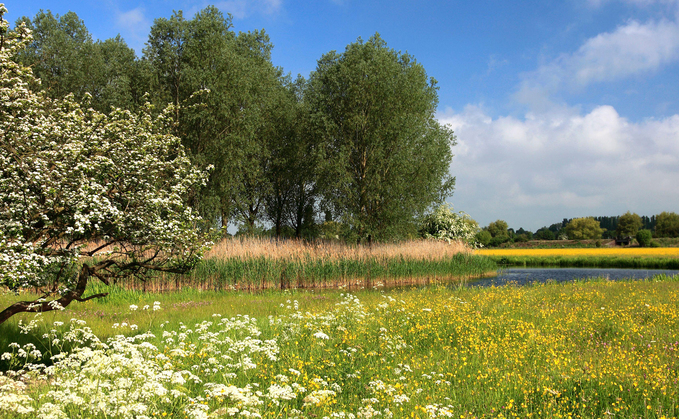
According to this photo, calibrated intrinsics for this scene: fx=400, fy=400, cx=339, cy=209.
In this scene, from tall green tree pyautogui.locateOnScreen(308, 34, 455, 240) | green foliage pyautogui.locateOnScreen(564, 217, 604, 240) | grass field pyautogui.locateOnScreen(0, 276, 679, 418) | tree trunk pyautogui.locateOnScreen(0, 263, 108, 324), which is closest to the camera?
grass field pyautogui.locateOnScreen(0, 276, 679, 418)

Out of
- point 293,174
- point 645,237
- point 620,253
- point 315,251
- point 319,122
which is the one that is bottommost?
point 620,253

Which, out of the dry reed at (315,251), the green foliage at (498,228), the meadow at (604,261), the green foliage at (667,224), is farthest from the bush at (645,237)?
the green foliage at (498,228)

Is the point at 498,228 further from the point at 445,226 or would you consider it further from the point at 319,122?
the point at 319,122

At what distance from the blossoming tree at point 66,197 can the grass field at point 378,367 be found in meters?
1.22

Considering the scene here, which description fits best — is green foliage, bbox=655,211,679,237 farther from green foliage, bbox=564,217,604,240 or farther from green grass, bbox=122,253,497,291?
green grass, bbox=122,253,497,291

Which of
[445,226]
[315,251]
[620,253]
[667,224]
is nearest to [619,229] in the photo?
[667,224]

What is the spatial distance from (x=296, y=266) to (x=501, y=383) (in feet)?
54.9

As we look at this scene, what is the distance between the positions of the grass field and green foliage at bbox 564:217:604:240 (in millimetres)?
102278

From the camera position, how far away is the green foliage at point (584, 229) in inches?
3915

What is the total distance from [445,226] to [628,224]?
7164 centimetres

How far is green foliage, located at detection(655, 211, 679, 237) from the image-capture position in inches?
3403

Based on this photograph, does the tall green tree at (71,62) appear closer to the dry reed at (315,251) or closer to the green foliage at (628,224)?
the dry reed at (315,251)

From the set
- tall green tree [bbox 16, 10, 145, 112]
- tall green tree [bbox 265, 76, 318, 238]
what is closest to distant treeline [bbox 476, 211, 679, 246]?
tall green tree [bbox 265, 76, 318, 238]

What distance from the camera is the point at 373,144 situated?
28.0m
